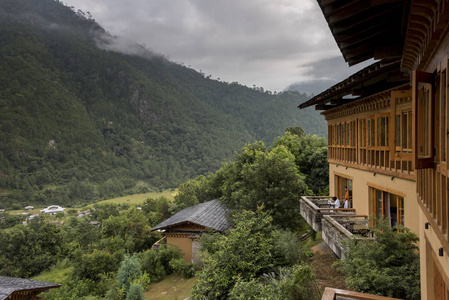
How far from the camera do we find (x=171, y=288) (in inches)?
819

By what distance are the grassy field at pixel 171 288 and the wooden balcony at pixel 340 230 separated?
10287 mm

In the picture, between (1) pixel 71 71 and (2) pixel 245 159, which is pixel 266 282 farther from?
(1) pixel 71 71

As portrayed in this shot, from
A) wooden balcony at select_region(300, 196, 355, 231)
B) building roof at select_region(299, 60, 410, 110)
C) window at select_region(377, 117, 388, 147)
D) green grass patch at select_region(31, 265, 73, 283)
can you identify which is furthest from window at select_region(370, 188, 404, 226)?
green grass patch at select_region(31, 265, 73, 283)

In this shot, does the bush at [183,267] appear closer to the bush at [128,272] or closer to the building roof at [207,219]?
the building roof at [207,219]

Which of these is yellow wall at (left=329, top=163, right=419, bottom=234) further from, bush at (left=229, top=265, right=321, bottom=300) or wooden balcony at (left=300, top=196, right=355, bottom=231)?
bush at (left=229, top=265, right=321, bottom=300)

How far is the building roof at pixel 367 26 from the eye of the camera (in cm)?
370

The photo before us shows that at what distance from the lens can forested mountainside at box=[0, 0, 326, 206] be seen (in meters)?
120

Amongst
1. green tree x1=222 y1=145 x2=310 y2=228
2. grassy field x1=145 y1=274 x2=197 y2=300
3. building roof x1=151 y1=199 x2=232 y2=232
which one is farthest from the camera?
building roof x1=151 y1=199 x2=232 y2=232

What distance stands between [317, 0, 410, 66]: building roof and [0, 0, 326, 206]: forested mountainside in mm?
113919

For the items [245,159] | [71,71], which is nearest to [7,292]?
[245,159]

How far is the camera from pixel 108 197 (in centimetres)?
10694

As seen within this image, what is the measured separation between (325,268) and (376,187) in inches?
149

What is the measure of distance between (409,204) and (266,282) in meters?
6.07

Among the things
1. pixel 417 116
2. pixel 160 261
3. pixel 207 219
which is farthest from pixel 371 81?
pixel 160 261
